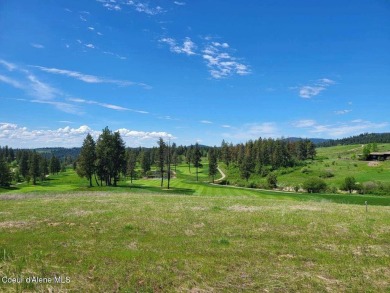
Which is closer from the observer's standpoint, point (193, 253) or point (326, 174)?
point (193, 253)

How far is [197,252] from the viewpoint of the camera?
52.2 ft

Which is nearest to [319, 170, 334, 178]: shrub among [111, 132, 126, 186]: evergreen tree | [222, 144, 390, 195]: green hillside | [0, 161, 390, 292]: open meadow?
[222, 144, 390, 195]: green hillside

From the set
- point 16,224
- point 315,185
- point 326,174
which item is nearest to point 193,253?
point 16,224

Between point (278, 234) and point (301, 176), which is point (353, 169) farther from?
point (278, 234)

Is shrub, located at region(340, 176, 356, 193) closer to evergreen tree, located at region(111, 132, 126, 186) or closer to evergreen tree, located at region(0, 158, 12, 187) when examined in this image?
evergreen tree, located at region(111, 132, 126, 186)

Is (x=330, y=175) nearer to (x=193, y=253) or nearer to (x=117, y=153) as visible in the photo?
(x=117, y=153)

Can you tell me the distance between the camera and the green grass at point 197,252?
11.9 m

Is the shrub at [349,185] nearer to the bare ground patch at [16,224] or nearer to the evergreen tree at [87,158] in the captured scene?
the evergreen tree at [87,158]

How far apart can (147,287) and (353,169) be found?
6530 inches

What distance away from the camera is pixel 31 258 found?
46.1 feet

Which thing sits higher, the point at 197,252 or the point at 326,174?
the point at 326,174

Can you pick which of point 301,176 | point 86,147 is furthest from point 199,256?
point 301,176

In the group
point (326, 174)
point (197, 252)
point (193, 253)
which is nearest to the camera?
point (193, 253)

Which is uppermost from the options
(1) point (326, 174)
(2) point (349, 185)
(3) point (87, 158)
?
(3) point (87, 158)
